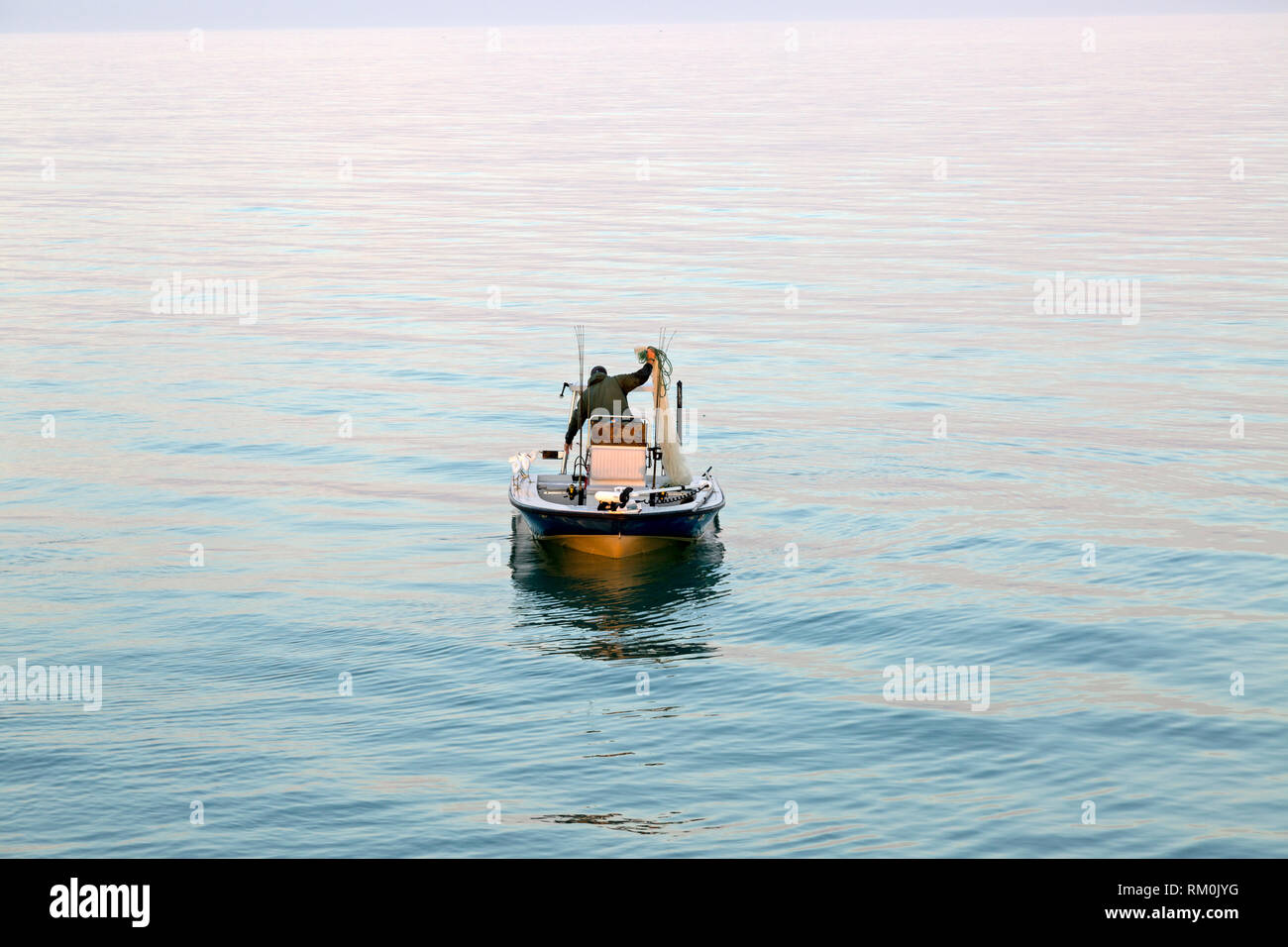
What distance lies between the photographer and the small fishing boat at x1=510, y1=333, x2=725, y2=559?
83.5 feet

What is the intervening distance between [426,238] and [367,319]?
17606 millimetres

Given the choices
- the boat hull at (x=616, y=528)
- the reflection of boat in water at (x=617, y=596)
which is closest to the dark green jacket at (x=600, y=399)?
the reflection of boat in water at (x=617, y=596)

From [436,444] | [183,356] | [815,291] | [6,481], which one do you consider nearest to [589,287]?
[815,291]

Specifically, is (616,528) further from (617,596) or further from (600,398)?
(600,398)

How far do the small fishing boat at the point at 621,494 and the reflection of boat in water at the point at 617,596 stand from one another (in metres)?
0.29

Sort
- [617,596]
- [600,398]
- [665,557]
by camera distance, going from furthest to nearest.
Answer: [600,398] < [665,557] < [617,596]

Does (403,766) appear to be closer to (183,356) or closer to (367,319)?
(183,356)

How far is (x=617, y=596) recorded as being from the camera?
25.0 meters

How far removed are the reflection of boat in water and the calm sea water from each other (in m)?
0.10

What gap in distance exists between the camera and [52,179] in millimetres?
83812

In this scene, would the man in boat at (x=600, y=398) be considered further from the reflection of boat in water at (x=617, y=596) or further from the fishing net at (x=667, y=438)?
the reflection of boat in water at (x=617, y=596)

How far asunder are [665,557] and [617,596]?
4.93 ft

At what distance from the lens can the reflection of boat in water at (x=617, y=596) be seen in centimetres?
2297

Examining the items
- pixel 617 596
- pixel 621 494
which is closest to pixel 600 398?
pixel 621 494
